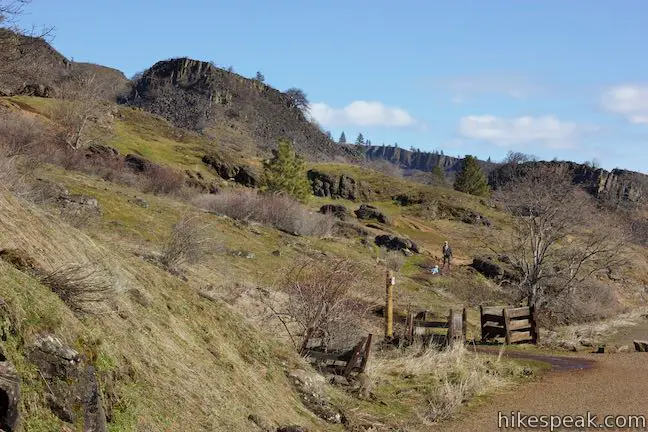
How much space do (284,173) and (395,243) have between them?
1889cm

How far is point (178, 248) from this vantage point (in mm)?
18953

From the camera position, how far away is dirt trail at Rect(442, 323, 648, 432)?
9.99 metres

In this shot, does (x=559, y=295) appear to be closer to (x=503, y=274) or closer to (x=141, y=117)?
(x=503, y=274)

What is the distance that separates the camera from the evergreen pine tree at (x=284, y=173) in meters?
61.8

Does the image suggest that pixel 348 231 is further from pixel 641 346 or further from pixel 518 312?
pixel 641 346

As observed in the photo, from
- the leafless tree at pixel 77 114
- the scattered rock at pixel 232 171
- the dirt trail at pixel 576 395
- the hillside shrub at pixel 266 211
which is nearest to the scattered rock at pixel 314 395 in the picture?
the dirt trail at pixel 576 395

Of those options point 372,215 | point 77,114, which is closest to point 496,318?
point 77,114

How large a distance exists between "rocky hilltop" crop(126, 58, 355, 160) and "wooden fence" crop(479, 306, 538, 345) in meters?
128

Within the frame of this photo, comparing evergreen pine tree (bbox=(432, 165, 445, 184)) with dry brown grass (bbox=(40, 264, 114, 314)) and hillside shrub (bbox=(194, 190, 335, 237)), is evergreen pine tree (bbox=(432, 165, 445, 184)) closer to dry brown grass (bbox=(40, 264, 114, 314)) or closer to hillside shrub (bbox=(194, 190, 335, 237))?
hillside shrub (bbox=(194, 190, 335, 237))

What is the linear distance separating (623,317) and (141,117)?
92.3 meters

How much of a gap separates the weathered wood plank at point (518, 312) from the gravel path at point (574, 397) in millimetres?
4368

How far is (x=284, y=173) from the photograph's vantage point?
2468 inches

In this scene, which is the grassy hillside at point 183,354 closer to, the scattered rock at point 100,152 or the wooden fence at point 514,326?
the wooden fence at point 514,326

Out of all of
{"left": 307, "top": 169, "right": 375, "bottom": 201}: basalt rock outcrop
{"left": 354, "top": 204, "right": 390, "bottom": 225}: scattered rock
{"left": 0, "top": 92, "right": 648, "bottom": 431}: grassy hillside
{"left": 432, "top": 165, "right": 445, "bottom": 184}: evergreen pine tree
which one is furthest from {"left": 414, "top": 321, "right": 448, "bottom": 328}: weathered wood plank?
{"left": 432, "top": 165, "right": 445, "bottom": 184}: evergreen pine tree
